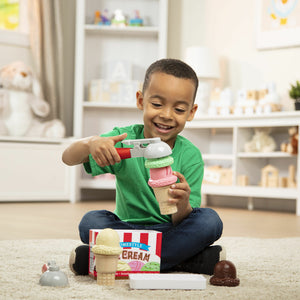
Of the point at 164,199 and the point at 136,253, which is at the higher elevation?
the point at 164,199

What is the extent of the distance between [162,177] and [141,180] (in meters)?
0.20

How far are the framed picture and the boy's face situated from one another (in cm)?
224

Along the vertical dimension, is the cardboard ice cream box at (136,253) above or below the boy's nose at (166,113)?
below

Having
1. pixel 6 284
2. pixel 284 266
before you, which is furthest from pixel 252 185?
pixel 6 284

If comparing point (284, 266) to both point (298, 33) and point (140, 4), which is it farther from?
point (140, 4)

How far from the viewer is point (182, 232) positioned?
3.61 feet

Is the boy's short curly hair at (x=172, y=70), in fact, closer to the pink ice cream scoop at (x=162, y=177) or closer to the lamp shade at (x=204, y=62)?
the pink ice cream scoop at (x=162, y=177)

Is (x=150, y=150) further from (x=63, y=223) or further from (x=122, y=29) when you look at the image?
(x=122, y=29)

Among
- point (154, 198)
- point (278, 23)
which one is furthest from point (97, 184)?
point (154, 198)

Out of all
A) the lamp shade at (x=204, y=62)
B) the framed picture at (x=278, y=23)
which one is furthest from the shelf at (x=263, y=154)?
the framed picture at (x=278, y=23)

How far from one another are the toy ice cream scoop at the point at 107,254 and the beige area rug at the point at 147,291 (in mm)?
24

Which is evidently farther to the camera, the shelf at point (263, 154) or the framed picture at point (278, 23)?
the framed picture at point (278, 23)

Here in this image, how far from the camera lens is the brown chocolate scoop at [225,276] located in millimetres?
962

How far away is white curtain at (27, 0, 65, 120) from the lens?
3.41 metres
